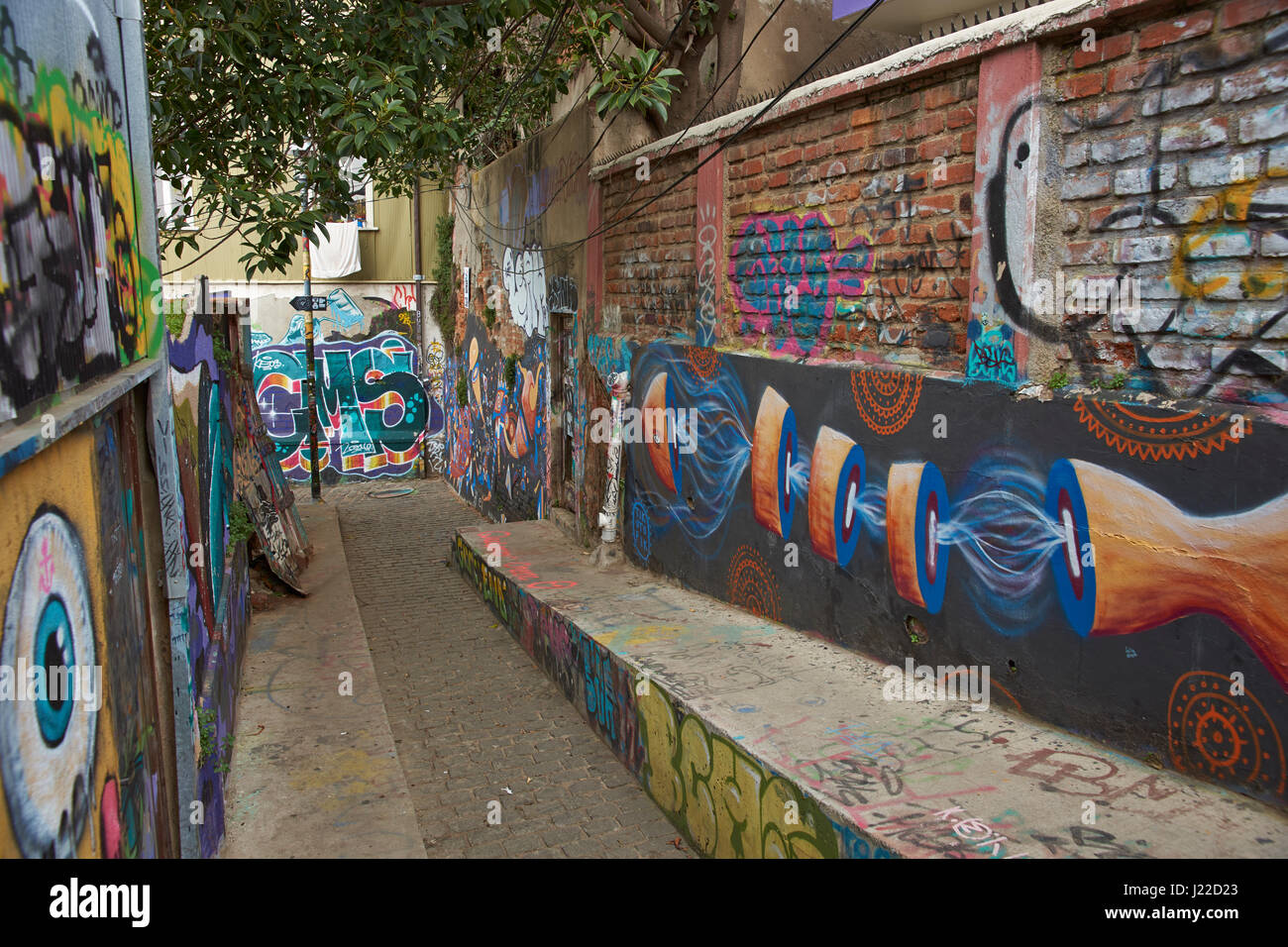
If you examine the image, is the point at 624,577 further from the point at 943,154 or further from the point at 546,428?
the point at 943,154

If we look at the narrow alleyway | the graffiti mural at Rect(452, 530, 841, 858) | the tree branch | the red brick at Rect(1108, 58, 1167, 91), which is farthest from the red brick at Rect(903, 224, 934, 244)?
the tree branch

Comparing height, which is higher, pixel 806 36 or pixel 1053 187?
pixel 806 36

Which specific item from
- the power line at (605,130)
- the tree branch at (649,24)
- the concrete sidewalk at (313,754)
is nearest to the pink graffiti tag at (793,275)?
the power line at (605,130)

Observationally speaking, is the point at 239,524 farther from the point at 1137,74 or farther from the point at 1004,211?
the point at 1137,74

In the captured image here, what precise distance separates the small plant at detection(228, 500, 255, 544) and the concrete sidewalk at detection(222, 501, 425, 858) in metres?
0.72

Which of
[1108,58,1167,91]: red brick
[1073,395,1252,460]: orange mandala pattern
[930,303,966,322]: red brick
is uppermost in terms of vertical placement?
[1108,58,1167,91]: red brick

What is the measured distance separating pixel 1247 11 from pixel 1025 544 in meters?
2.06

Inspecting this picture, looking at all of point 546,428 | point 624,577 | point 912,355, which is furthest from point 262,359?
point 912,355

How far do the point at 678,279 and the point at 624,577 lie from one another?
238 centimetres

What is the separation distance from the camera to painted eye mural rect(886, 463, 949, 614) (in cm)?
462

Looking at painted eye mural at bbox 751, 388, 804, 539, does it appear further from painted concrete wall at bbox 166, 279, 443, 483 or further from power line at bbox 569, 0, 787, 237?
painted concrete wall at bbox 166, 279, 443, 483

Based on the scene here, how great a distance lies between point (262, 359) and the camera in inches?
639

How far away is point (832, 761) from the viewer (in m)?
4.12

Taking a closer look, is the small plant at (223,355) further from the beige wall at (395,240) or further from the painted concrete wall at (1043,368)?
the beige wall at (395,240)
